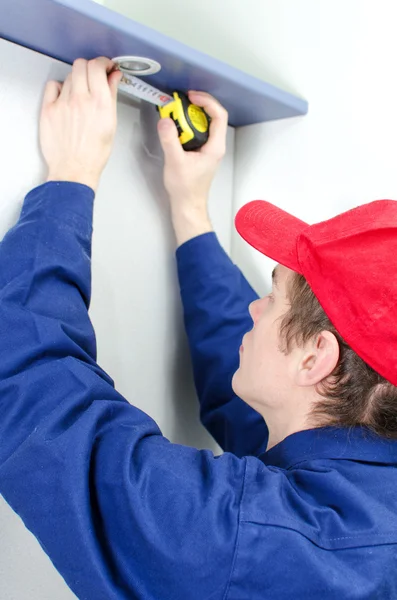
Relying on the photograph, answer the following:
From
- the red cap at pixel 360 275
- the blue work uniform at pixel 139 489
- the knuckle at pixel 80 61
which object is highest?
the knuckle at pixel 80 61

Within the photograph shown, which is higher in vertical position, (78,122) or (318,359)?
(78,122)

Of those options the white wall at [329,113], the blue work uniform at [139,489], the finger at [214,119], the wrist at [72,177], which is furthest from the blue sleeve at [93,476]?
the white wall at [329,113]

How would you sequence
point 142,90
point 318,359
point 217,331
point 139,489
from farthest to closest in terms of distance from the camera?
1. point 217,331
2. point 142,90
3. point 318,359
4. point 139,489

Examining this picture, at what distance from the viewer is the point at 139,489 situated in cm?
61

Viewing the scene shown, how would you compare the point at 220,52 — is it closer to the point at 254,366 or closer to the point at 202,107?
the point at 202,107

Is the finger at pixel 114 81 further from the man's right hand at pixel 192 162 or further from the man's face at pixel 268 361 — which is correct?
the man's face at pixel 268 361

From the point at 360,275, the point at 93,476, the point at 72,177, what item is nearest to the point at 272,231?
the point at 360,275

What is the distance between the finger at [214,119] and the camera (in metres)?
0.90

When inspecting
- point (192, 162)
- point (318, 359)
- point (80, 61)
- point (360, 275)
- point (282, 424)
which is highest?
point (80, 61)

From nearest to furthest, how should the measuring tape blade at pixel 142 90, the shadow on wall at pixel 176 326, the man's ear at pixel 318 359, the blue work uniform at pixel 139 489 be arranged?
1. the blue work uniform at pixel 139 489
2. the man's ear at pixel 318 359
3. the measuring tape blade at pixel 142 90
4. the shadow on wall at pixel 176 326

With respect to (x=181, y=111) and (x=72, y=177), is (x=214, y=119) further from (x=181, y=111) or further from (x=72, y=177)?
(x=72, y=177)

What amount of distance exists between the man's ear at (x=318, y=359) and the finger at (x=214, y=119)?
1.18ft

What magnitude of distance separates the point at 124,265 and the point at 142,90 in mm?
246

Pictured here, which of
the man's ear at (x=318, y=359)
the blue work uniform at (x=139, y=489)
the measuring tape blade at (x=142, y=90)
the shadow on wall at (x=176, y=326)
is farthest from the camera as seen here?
the shadow on wall at (x=176, y=326)
